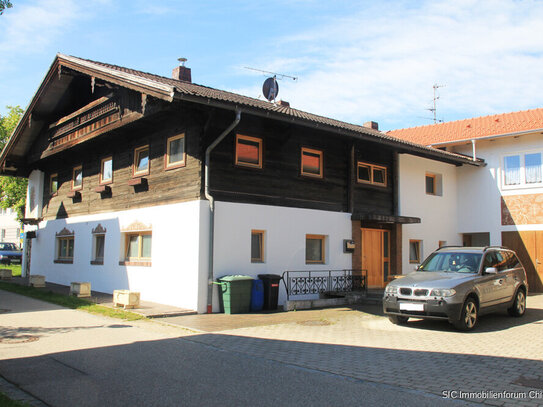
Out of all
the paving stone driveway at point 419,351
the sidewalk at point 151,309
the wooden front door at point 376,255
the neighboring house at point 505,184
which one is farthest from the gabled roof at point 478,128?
the sidewalk at point 151,309

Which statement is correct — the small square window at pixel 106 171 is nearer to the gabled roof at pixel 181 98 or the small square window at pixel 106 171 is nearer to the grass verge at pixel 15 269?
the gabled roof at pixel 181 98

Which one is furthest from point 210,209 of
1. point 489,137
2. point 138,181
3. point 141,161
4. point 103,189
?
point 489,137

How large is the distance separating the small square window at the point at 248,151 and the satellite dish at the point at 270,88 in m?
4.37

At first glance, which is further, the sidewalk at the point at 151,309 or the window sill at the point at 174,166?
the window sill at the point at 174,166

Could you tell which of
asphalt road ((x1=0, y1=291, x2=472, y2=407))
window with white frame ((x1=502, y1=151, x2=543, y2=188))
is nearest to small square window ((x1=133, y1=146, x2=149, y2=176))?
asphalt road ((x1=0, y1=291, x2=472, y2=407))

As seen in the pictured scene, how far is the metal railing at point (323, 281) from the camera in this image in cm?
1459

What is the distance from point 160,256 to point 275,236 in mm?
3294

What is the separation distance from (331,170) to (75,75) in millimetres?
9803

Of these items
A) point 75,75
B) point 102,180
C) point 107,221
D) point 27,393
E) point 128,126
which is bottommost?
point 27,393

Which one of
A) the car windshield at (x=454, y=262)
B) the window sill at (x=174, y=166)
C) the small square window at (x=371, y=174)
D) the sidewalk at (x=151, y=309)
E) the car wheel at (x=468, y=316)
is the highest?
the small square window at (x=371, y=174)

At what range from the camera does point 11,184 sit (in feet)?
121

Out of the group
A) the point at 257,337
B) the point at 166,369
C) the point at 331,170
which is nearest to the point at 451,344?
the point at 257,337

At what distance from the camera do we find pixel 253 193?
13945mm

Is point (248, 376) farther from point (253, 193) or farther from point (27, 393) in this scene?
point (253, 193)
